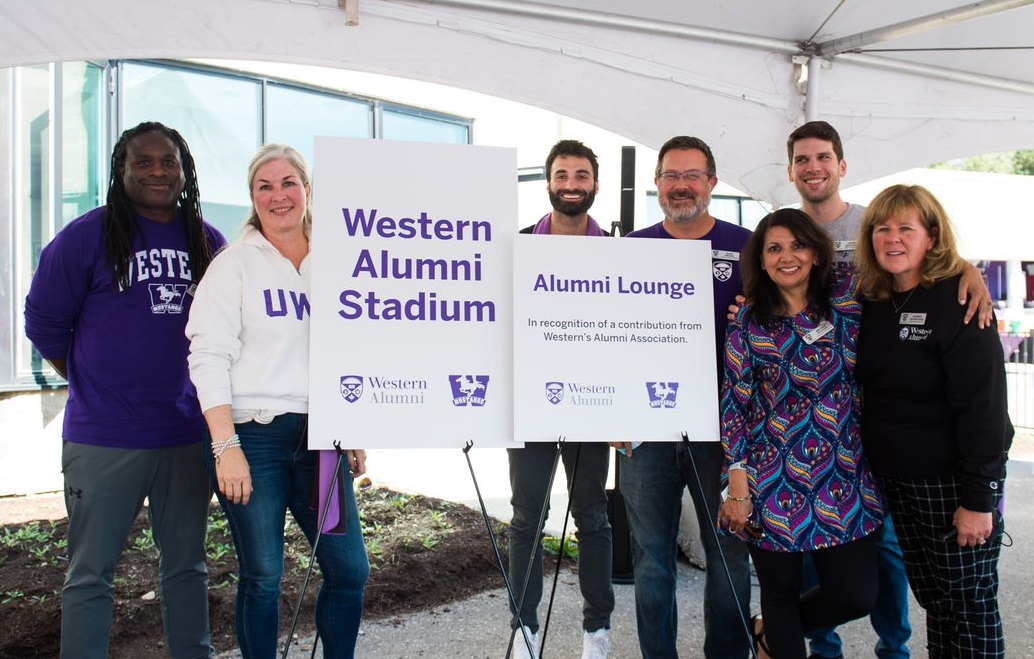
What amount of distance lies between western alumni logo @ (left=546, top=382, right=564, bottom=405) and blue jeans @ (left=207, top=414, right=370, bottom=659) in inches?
27.1

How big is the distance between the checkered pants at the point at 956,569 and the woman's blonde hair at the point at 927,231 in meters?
0.60

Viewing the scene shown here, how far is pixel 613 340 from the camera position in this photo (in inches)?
95.9

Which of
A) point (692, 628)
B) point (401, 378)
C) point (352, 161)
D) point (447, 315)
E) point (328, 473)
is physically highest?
point (352, 161)

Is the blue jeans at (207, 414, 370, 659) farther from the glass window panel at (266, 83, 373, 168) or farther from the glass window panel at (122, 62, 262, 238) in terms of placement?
the glass window panel at (266, 83, 373, 168)

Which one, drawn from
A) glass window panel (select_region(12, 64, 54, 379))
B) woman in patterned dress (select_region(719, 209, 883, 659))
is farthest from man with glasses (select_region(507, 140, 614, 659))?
glass window panel (select_region(12, 64, 54, 379))

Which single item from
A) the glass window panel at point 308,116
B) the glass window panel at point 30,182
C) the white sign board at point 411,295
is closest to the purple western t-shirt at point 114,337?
the white sign board at point 411,295

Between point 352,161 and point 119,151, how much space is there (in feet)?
2.84

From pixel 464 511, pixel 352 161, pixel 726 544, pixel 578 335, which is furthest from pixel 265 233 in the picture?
pixel 464 511

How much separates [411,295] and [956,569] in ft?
5.92

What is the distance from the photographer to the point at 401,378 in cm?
232

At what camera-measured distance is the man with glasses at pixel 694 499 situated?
256 cm

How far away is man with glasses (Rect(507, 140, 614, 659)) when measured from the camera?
2748 mm

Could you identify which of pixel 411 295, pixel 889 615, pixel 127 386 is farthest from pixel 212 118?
pixel 889 615

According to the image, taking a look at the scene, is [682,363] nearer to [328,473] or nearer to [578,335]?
[578,335]
